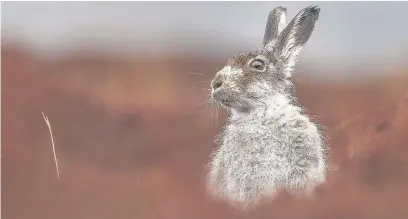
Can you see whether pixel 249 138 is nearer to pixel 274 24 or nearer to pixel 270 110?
pixel 270 110

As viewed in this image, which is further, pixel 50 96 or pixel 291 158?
pixel 50 96

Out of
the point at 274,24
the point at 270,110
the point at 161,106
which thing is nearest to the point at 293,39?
the point at 274,24

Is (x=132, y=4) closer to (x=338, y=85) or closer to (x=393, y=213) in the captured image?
(x=338, y=85)

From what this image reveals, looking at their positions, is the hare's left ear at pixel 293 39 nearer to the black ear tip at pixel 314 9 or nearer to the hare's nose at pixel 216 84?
the black ear tip at pixel 314 9

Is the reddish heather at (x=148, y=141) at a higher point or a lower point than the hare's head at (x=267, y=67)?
lower

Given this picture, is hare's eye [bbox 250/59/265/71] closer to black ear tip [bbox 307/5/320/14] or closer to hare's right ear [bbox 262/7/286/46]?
hare's right ear [bbox 262/7/286/46]

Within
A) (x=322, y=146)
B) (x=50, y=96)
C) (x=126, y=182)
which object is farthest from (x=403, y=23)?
(x=50, y=96)

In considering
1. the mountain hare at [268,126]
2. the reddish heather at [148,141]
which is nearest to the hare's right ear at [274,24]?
the mountain hare at [268,126]
